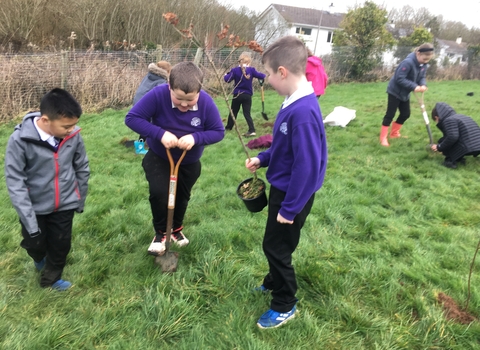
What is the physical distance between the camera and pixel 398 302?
256 centimetres

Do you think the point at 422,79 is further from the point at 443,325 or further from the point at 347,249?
the point at 443,325

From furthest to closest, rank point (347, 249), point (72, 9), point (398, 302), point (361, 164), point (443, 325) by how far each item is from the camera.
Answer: point (72, 9) → point (361, 164) → point (347, 249) → point (398, 302) → point (443, 325)

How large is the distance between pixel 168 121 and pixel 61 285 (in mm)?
1514

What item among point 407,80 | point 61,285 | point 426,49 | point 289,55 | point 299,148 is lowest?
point 61,285

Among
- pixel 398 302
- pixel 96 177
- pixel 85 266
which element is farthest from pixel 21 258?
pixel 398 302

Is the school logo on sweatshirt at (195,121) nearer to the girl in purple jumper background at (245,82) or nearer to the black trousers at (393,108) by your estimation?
the girl in purple jumper background at (245,82)

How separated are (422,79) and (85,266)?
20.7ft

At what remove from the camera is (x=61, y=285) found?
2.60m

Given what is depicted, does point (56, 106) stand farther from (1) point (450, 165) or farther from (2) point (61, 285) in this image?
(1) point (450, 165)

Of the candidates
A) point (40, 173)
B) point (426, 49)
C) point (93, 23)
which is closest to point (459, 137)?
point (426, 49)

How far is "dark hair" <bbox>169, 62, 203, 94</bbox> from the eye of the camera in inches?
93.2

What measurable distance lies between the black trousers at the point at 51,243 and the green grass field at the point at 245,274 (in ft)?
0.49

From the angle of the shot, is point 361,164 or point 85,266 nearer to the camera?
point 85,266

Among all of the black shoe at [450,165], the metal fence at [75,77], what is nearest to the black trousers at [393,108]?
the black shoe at [450,165]
